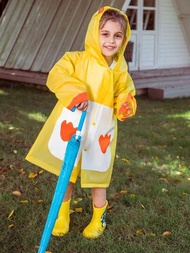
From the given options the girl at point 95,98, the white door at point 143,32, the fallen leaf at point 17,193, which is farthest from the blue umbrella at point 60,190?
the white door at point 143,32

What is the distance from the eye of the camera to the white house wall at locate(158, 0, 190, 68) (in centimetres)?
1151

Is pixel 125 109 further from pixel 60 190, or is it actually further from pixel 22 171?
pixel 22 171

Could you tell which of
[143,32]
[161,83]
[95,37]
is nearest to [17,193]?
[95,37]

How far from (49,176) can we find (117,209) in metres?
0.91

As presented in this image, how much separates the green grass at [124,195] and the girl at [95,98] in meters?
0.44

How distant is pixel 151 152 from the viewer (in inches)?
207

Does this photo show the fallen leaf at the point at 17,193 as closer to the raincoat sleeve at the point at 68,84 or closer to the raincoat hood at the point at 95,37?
the raincoat sleeve at the point at 68,84

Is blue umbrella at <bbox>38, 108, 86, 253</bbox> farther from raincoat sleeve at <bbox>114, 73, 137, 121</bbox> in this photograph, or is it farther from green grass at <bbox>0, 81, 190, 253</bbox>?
green grass at <bbox>0, 81, 190, 253</bbox>

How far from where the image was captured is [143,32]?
1109 centimetres

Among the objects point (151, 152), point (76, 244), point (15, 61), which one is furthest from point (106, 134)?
point (15, 61)

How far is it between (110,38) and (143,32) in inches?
338

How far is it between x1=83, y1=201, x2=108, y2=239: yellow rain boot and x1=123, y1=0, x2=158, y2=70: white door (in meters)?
8.03

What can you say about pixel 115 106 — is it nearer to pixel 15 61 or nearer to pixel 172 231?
pixel 172 231

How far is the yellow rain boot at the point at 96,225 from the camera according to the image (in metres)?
3.11
